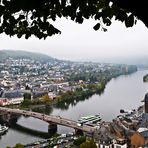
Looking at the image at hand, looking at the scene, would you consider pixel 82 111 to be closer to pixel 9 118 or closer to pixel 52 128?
pixel 9 118

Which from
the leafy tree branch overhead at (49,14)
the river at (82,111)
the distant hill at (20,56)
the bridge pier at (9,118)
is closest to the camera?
the leafy tree branch overhead at (49,14)

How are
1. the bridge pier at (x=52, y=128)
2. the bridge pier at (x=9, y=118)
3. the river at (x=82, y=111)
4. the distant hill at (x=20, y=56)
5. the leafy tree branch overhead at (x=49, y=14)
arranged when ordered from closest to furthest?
1. the leafy tree branch overhead at (x=49, y=14)
2. the river at (x=82, y=111)
3. the bridge pier at (x=52, y=128)
4. the bridge pier at (x=9, y=118)
5. the distant hill at (x=20, y=56)

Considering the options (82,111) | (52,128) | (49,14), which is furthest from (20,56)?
(49,14)

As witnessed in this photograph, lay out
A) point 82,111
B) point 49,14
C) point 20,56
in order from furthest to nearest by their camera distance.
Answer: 1. point 20,56
2. point 82,111
3. point 49,14

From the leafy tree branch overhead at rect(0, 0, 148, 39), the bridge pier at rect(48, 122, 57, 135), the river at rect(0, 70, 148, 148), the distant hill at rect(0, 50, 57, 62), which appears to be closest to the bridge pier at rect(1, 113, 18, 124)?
the river at rect(0, 70, 148, 148)

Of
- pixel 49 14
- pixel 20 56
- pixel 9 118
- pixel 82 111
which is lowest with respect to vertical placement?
pixel 9 118

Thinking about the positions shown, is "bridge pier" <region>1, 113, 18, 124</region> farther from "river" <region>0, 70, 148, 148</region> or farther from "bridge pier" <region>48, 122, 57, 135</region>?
"bridge pier" <region>48, 122, 57, 135</region>

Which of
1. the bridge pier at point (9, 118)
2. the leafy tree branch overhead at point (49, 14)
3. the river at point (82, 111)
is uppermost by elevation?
the leafy tree branch overhead at point (49, 14)

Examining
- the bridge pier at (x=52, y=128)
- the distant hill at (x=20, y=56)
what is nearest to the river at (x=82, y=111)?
the bridge pier at (x=52, y=128)

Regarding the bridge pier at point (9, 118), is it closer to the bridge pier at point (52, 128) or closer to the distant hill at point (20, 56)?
the bridge pier at point (52, 128)
